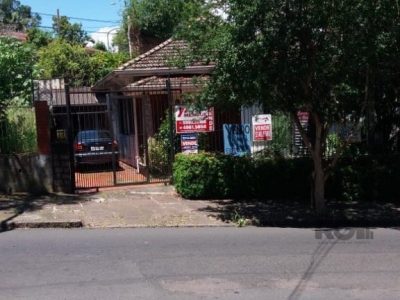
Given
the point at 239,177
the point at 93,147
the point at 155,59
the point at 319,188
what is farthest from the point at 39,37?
the point at 319,188

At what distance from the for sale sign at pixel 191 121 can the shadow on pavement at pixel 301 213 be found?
7.48 feet

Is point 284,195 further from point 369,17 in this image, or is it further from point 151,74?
point 151,74

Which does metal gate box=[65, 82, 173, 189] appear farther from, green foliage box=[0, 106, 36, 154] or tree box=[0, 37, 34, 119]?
tree box=[0, 37, 34, 119]

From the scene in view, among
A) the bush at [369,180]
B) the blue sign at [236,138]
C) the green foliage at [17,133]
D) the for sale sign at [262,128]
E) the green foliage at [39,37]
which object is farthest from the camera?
the green foliage at [39,37]

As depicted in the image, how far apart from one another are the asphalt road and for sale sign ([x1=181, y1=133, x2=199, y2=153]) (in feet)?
15.8

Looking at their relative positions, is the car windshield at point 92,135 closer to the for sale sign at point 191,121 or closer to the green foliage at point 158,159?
the green foliage at point 158,159

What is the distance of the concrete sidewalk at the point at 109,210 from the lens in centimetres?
1090

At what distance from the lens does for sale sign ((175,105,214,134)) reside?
48.7 ft

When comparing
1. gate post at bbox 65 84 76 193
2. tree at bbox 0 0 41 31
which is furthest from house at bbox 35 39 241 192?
tree at bbox 0 0 41 31

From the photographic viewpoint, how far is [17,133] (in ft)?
46.5

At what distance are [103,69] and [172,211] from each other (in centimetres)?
Result: 2371

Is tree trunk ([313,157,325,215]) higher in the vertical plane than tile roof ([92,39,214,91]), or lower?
lower

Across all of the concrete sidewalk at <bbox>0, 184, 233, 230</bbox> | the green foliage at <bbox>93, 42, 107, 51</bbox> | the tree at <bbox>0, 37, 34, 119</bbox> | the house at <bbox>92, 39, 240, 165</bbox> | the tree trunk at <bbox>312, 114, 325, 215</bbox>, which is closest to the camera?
the concrete sidewalk at <bbox>0, 184, 233, 230</bbox>

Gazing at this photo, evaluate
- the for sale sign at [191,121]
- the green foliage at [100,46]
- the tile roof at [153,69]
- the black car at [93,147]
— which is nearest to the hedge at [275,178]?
the for sale sign at [191,121]
